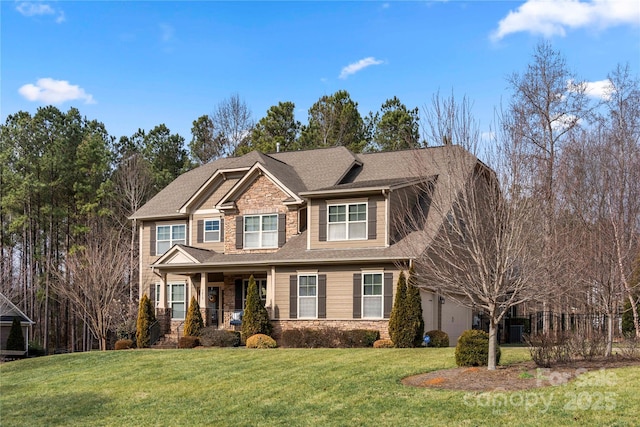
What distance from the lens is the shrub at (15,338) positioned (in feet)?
123

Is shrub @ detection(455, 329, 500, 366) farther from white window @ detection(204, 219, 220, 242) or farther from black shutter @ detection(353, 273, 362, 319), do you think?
white window @ detection(204, 219, 220, 242)

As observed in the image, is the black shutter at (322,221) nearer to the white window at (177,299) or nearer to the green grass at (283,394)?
the green grass at (283,394)

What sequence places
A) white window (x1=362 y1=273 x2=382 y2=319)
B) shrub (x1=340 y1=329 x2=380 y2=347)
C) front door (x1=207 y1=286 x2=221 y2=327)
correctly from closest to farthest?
shrub (x1=340 y1=329 x2=380 y2=347), white window (x1=362 y1=273 x2=382 y2=319), front door (x1=207 y1=286 x2=221 y2=327)

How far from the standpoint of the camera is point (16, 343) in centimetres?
3769

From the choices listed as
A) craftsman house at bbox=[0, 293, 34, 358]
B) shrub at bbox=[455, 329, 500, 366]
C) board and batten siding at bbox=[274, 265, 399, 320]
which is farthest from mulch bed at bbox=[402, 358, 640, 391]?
craftsman house at bbox=[0, 293, 34, 358]

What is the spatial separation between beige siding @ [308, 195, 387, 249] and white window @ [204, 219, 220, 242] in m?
5.56

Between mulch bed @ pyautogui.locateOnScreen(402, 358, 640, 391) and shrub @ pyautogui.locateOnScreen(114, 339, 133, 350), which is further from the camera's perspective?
shrub @ pyautogui.locateOnScreen(114, 339, 133, 350)

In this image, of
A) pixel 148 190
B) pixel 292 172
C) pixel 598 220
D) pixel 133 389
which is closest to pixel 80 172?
pixel 148 190

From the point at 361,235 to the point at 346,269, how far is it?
1353 mm

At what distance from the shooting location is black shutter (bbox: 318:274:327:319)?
83.4 feet

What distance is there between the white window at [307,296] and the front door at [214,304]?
184 inches

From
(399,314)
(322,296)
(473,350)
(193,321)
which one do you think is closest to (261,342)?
(322,296)

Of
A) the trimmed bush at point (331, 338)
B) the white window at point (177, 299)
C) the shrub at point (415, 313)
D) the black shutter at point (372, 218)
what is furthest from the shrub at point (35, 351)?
the shrub at point (415, 313)

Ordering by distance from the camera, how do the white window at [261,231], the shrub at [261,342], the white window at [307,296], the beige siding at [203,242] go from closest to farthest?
the shrub at [261,342] → the white window at [307,296] → the white window at [261,231] → the beige siding at [203,242]
